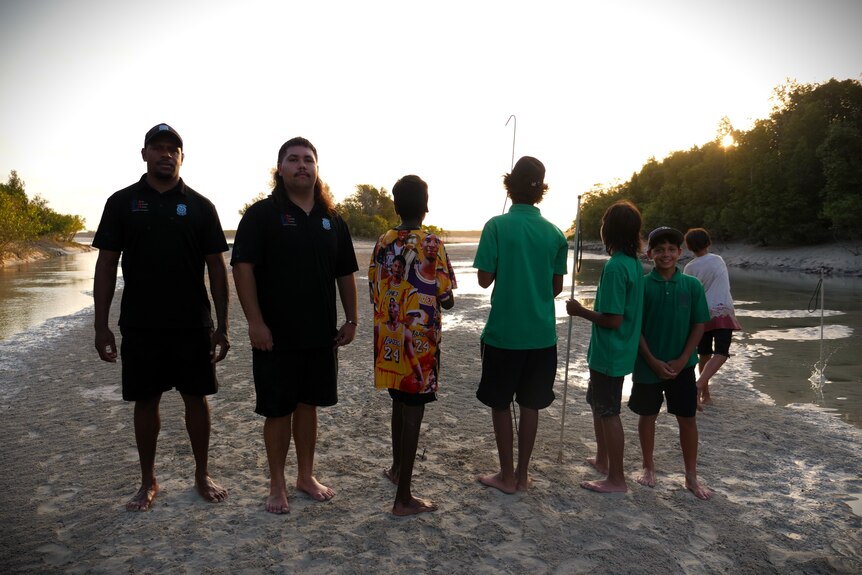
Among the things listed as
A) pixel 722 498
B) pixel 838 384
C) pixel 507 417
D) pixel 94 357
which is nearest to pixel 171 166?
pixel 507 417

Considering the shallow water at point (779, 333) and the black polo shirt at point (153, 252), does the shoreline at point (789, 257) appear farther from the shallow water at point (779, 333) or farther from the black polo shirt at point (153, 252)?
the black polo shirt at point (153, 252)

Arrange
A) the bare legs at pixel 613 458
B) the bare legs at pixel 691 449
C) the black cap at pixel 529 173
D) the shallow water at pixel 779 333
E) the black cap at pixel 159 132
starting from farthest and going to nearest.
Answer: the shallow water at pixel 779 333 → the bare legs at pixel 691 449 → the bare legs at pixel 613 458 → the black cap at pixel 529 173 → the black cap at pixel 159 132

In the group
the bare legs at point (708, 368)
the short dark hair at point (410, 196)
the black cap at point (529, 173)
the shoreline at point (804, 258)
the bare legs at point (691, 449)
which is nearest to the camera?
the short dark hair at point (410, 196)

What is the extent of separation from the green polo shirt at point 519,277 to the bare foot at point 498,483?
3.46 ft

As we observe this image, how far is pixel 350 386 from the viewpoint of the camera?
6992 millimetres

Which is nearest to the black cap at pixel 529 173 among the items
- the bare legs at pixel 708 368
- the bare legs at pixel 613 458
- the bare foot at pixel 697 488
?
the bare legs at pixel 613 458

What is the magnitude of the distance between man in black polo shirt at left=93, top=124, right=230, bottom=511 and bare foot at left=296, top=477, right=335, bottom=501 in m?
0.83

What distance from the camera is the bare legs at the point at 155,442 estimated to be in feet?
11.7

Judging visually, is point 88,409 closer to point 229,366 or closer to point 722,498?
point 229,366

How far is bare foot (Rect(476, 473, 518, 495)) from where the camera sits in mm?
3904

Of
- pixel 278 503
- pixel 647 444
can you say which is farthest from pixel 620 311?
pixel 278 503

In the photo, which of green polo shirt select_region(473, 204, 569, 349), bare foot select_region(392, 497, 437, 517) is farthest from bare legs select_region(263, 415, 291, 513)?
green polo shirt select_region(473, 204, 569, 349)

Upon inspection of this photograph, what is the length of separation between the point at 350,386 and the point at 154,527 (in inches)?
145

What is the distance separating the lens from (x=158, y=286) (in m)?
3.45
